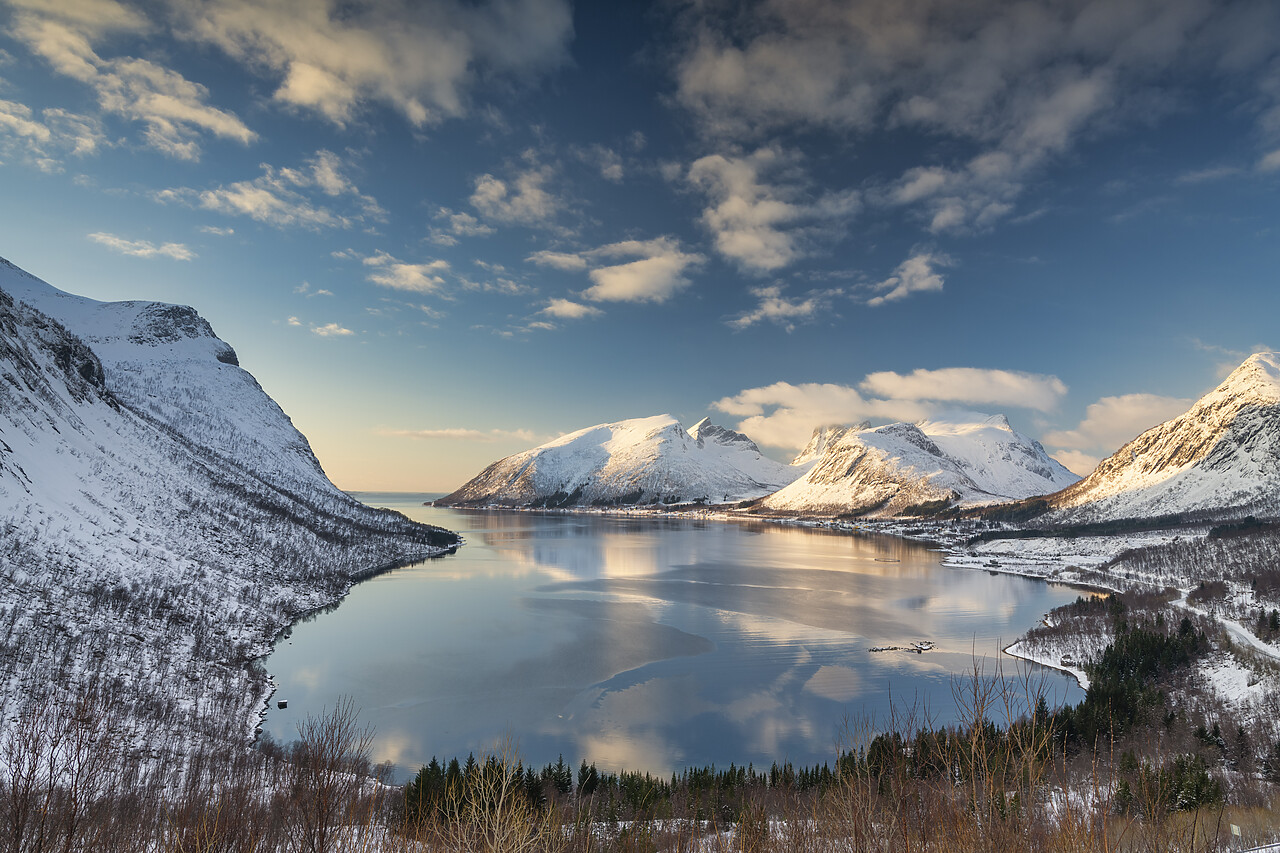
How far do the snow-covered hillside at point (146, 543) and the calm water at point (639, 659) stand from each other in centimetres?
398

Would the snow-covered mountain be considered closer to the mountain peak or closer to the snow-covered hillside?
the mountain peak

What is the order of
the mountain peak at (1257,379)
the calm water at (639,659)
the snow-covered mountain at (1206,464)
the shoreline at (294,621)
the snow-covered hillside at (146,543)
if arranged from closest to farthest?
the snow-covered hillside at (146,543)
the calm water at (639,659)
the shoreline at (294,621)
the snow-covered mountain at (1206,464)
the mountain peak at (1257,379)

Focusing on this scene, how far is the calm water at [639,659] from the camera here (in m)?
24.7

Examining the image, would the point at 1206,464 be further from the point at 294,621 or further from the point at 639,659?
the point at 294,621

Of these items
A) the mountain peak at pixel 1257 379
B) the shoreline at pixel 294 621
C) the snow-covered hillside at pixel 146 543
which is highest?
the mountain peak at pixel 1257 379

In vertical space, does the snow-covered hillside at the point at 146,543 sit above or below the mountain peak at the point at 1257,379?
below

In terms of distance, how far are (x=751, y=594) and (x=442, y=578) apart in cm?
3585

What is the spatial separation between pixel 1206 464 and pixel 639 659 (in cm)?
17291

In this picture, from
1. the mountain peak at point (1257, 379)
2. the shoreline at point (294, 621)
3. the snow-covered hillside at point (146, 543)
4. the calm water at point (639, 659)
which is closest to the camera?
the snow-covered hillside at point (146, 543)

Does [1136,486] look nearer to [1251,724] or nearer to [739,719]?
[1251,724]

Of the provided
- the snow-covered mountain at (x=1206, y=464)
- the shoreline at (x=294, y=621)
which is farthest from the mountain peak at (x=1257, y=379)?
the shoreline at (x=294, y=621)

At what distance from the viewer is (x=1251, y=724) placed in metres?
24.5

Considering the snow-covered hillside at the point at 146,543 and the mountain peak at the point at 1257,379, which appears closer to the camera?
the snow-covered hillside at the point at 146,543

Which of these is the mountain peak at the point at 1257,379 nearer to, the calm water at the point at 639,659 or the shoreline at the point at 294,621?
the calm water at the point at 639,659
